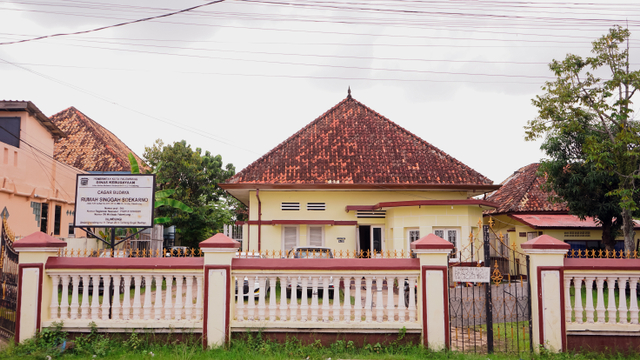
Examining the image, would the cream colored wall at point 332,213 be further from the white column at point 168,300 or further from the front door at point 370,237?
the white column at point 168,300

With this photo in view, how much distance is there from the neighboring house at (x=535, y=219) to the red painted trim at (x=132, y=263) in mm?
13538

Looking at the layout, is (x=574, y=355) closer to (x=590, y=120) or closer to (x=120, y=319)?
(x=120, y=319)

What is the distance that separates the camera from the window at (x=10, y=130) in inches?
582

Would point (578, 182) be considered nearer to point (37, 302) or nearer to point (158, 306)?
point (158, 306)

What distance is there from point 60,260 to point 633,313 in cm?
801

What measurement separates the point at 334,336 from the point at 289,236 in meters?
10.1

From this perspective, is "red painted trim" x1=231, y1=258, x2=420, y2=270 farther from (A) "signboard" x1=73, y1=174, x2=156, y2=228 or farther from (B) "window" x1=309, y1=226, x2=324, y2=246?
(B) "window" x1=309, y1=226, x2=324, y2=246

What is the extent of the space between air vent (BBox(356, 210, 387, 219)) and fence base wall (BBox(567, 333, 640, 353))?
399 inches

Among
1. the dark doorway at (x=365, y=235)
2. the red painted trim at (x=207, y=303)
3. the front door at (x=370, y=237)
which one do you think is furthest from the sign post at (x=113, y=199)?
the dark doorway at (x=365, y=235)

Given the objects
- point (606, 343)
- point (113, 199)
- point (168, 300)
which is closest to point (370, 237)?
point (113, 199)

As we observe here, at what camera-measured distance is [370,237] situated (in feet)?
53.5

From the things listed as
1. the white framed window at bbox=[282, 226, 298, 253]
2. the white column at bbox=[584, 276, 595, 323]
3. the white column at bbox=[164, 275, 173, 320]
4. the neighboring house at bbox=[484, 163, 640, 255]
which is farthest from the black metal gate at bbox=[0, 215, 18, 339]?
the neighboring house at bbox=[484, 163, 640, 255]

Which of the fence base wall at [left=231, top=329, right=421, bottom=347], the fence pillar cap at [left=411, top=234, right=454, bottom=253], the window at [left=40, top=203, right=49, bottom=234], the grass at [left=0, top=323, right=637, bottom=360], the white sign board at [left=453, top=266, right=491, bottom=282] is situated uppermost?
the window at [left=40, top=203, right=49, bottom=234]

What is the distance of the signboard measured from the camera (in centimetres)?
797
